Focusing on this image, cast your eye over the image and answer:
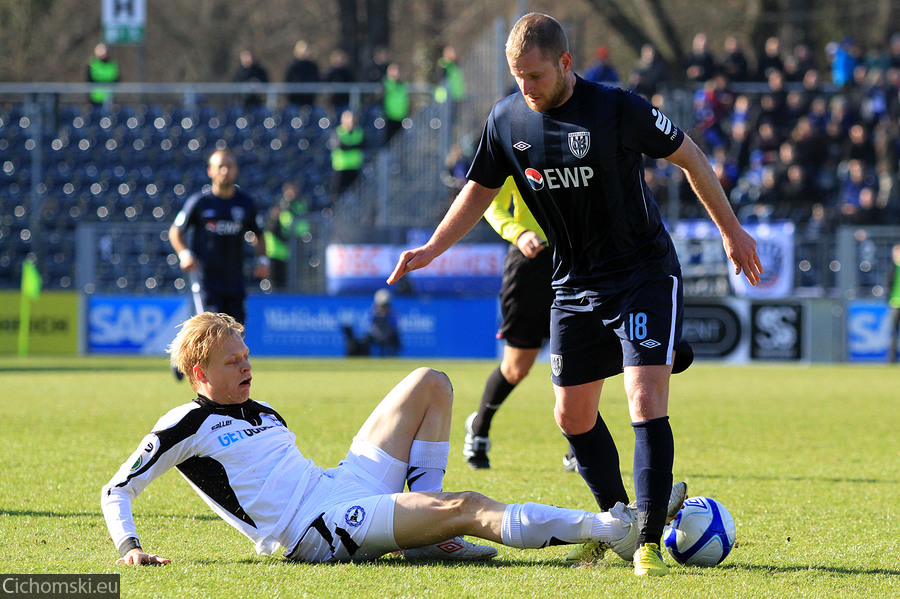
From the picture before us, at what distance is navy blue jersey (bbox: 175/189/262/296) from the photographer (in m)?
10.8

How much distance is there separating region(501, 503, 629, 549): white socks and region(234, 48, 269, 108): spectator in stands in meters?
21.9

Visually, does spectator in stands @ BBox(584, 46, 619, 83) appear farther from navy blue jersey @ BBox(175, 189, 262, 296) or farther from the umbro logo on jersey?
the umbro logo on jersey

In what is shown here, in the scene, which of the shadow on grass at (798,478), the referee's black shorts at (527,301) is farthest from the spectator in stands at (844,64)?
the referee's black shorts at (527,301)

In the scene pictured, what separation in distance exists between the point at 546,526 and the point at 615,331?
2.75 ft

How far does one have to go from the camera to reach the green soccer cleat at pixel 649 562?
14.1 feet

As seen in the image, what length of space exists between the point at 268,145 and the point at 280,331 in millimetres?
6064

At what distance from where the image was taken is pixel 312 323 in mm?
20266

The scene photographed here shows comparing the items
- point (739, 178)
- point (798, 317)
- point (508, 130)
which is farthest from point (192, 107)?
point (508, 130)

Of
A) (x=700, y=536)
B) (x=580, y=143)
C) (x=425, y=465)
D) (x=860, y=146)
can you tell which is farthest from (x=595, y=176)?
(x=860, y=146)

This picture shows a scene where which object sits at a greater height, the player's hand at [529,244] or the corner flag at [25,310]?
the player's hand at [529,244]

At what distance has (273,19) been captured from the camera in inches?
1640

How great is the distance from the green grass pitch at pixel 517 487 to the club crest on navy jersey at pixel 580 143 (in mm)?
1592

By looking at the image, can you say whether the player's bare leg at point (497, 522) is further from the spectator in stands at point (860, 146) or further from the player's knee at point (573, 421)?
the spectator in stands at point (860, 146)

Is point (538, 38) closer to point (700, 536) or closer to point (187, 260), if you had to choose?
point (700, 536)
